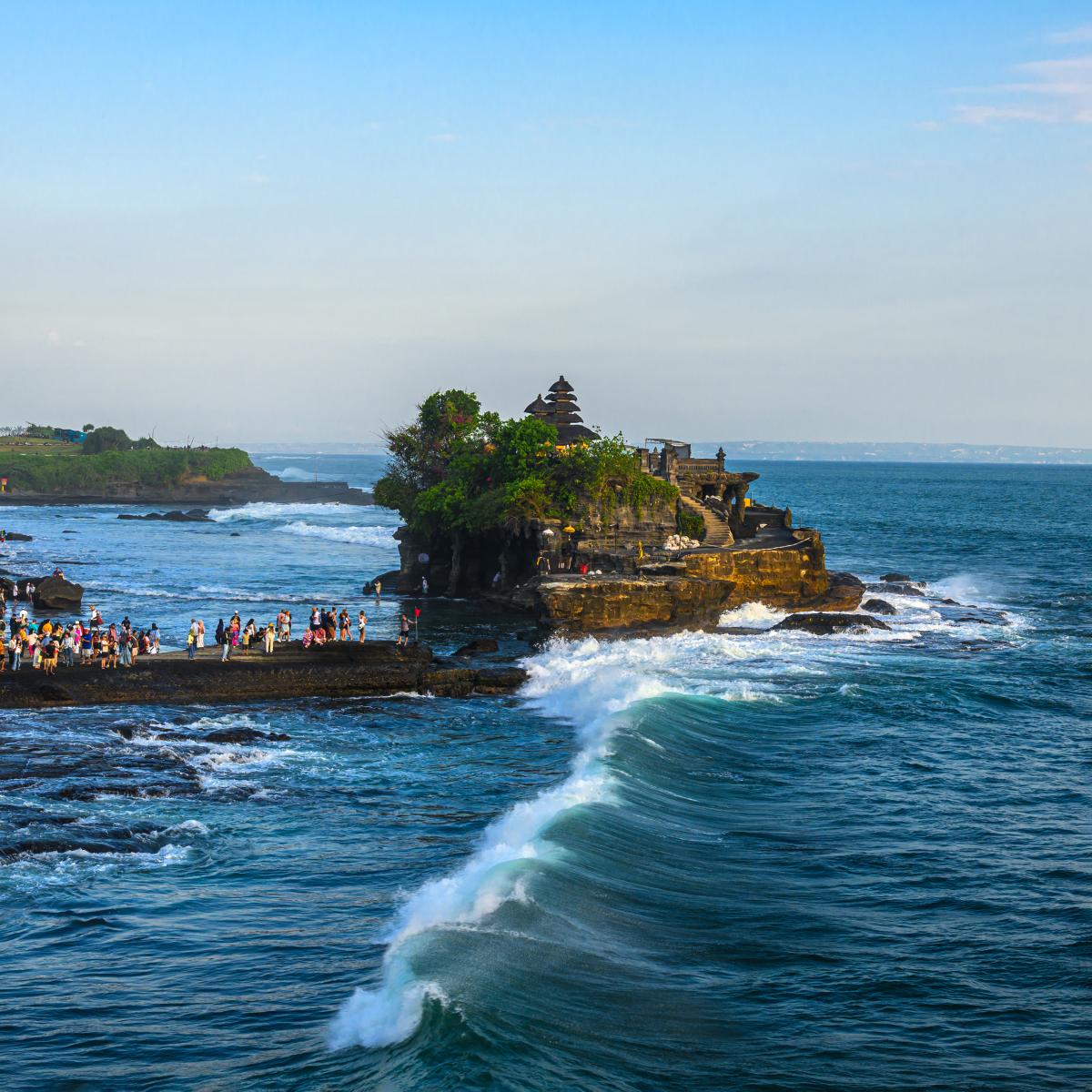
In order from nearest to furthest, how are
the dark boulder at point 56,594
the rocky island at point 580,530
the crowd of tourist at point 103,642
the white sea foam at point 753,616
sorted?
the crowd of tourist at point 103,642 → the rocky island at point 580,530 → the white sea foam at point 753,616 → the dark boulder at point 56,594

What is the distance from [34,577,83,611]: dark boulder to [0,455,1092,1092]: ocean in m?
19.8

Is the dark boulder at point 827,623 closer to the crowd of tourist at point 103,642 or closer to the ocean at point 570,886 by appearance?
the ocean at point 570,886

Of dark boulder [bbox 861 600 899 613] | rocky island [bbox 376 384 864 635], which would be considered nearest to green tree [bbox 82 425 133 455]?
rocky island [bbox 376 384 864 635]

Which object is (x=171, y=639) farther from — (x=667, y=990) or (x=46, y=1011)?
(x=667, y=990)

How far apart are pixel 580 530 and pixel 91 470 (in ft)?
373

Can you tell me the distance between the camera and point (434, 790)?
23.4m

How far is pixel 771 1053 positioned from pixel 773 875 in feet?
18.3

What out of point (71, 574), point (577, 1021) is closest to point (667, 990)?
point (577, 1021)

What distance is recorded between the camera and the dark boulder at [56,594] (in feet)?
155

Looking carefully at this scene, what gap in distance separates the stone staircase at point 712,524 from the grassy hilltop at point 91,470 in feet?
349

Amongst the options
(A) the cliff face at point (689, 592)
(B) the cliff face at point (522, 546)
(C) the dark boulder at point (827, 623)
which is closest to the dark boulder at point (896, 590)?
(A) the cliff face at point (689, 592)

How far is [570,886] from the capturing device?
1742 cm

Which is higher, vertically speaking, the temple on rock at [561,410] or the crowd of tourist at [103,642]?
the temple on rock at [561,410]

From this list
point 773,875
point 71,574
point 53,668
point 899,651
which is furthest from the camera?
point 71,574
